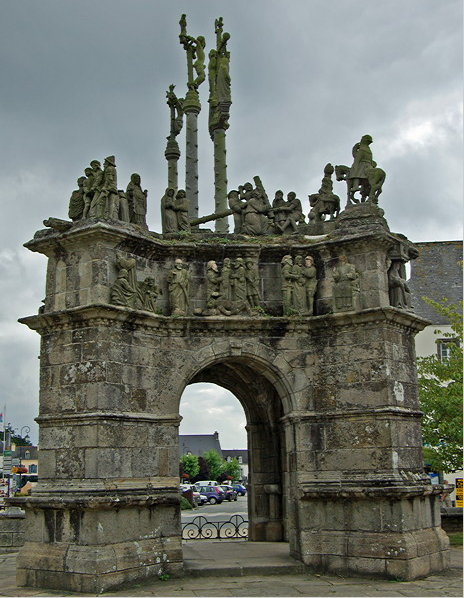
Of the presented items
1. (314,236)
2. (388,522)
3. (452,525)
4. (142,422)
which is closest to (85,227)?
(142,422)

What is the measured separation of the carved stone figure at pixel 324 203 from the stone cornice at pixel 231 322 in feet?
7.31

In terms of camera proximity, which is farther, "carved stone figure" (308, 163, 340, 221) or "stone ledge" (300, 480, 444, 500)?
"carved stone figure" (308, 163, 340, 221)

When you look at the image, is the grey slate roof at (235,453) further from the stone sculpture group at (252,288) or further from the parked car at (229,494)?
the stone sculpture group at (252,288)

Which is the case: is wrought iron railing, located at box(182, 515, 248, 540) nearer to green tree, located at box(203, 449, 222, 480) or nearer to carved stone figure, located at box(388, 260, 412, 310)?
carved stone figure, located at box(388, 260, 412, 310)

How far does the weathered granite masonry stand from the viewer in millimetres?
11539

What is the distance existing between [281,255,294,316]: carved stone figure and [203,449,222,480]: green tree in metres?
54.1

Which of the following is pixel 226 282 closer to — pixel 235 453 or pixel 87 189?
pixel 87 189

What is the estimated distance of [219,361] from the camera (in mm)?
12992

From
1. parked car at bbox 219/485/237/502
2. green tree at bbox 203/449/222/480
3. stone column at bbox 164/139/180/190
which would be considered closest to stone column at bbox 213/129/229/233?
stone column at bbox 164/139/180/190

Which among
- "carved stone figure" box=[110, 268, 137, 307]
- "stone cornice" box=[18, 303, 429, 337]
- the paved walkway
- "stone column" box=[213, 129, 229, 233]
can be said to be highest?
"stone column" box=[213, 129, 229, 233]

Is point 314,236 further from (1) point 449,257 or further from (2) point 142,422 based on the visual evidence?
(1) point 449,257

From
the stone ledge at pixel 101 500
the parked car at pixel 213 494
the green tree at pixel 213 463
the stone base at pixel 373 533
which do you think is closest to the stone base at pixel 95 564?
the stone ledge at pixel 101 500

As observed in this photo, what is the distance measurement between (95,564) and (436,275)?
21765 mm

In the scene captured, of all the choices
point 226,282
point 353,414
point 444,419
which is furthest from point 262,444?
point 444,419
